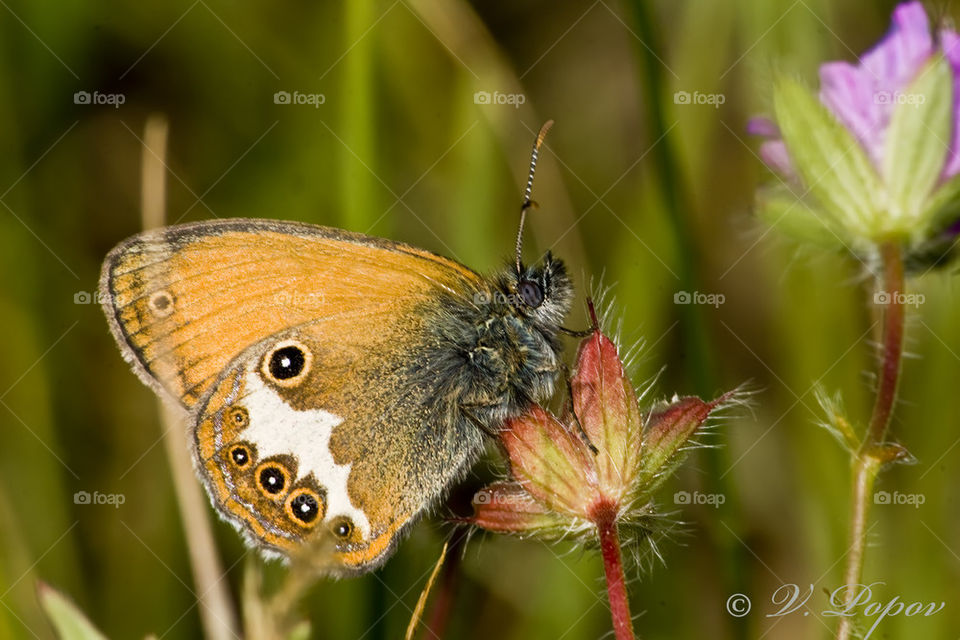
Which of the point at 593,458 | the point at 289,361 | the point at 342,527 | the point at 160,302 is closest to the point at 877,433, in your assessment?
the point at 593,458

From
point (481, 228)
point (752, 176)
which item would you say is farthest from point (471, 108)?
point (752, 176)

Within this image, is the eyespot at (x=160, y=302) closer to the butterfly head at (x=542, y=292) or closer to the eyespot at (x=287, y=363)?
the eyespot at (x=287, y=363)

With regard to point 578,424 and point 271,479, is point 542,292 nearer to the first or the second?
point 578,424

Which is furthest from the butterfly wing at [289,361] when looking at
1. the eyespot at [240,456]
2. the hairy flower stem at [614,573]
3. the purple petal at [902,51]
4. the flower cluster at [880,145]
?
the purple petal at [902,51]

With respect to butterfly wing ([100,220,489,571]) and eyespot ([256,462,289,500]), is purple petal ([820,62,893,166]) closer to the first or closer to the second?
butterfly wing ([100,220,489,571])

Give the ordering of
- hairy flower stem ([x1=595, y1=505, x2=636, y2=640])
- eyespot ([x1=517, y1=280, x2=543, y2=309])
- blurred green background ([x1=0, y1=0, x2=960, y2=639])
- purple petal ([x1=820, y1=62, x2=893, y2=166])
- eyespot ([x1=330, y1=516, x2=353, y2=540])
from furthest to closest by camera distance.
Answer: blurred green background ([x1=0, y1=0, x2=960, y2=639]) < eyespot ([x1=517, y1=280, x2=543, y2=309]) < eyespot ([x1=330, y1=516, x2=353, y2=540]) < purple petal ([x1=820, y1=62, x2=893, y2=166]) < hairy flower stem ([x1=595, y1=505, x2=636, y2=640])

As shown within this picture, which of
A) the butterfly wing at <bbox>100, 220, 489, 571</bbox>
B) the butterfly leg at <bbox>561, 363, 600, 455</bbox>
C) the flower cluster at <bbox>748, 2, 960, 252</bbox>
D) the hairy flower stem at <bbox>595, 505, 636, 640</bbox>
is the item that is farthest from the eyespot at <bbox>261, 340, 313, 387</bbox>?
the flower cluster at <bbox>748, 2, 960, 252</bbox>

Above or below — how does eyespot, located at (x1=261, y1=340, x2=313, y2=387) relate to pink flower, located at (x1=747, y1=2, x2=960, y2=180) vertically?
below
